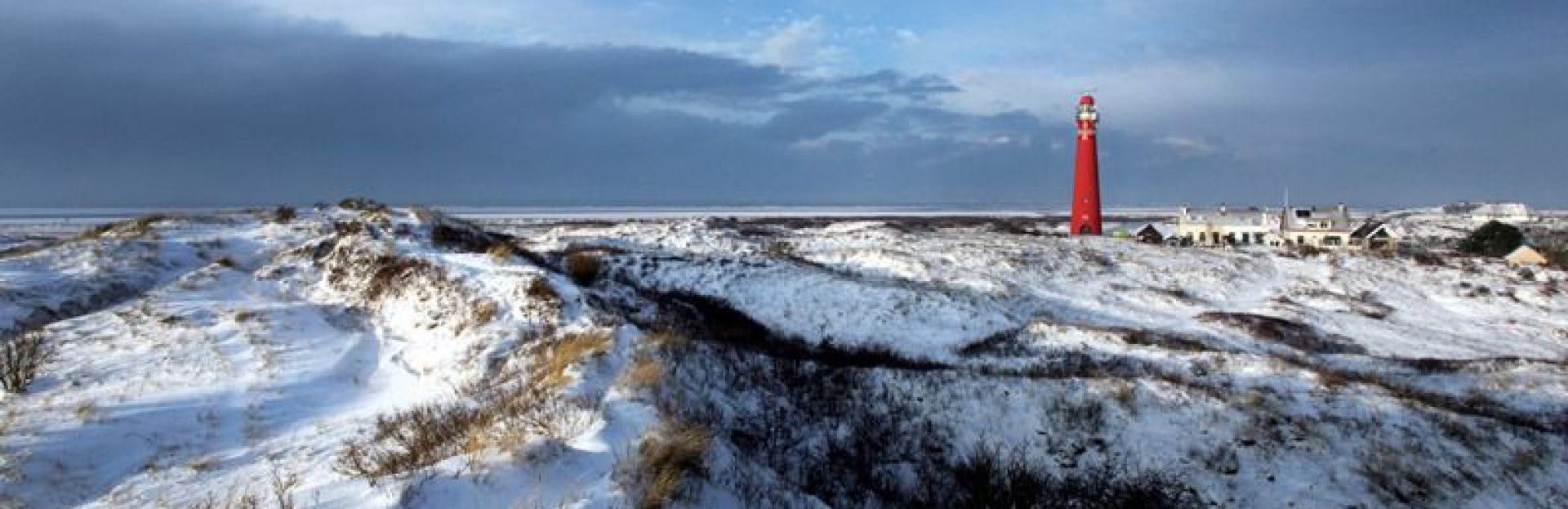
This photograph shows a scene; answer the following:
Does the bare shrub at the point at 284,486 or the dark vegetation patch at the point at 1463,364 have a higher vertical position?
the bare shrub at the point at 284,486

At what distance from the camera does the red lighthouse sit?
6172cm

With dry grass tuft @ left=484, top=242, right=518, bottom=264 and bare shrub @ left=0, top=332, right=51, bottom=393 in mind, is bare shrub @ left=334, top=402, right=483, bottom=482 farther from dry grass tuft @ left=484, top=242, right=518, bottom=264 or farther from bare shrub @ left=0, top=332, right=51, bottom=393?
dry grass tuft @ left=484, top=242, right=518, bottom=264

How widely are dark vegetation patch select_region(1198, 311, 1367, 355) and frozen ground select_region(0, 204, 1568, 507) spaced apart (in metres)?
0.22

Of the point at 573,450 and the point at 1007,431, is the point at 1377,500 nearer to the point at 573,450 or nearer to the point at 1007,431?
the point at 1007,431

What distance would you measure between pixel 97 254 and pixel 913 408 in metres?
19.3

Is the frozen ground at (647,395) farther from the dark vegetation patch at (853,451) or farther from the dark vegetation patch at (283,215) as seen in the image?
the dark vegetation patch at (283,215)


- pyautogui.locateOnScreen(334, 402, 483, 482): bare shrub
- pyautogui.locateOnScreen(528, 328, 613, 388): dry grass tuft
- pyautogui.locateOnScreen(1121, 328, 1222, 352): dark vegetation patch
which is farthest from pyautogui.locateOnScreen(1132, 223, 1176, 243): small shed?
pyautogui.locateOnScreen(334, 402, 483, 482): bare shrub

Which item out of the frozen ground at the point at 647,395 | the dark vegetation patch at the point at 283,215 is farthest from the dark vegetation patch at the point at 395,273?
the dark vegetation patch at the point at 283,215

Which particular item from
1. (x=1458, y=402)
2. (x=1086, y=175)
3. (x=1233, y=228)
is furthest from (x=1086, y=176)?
(x=1458, y=402)

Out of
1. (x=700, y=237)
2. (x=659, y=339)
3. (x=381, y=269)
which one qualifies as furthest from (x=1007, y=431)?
(x=700, y=237)

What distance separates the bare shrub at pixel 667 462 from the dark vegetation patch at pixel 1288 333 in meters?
25.4

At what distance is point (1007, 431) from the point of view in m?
13.1

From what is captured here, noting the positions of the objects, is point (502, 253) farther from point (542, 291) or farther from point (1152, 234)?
point (1152, 234)

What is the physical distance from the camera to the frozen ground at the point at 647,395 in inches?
275
